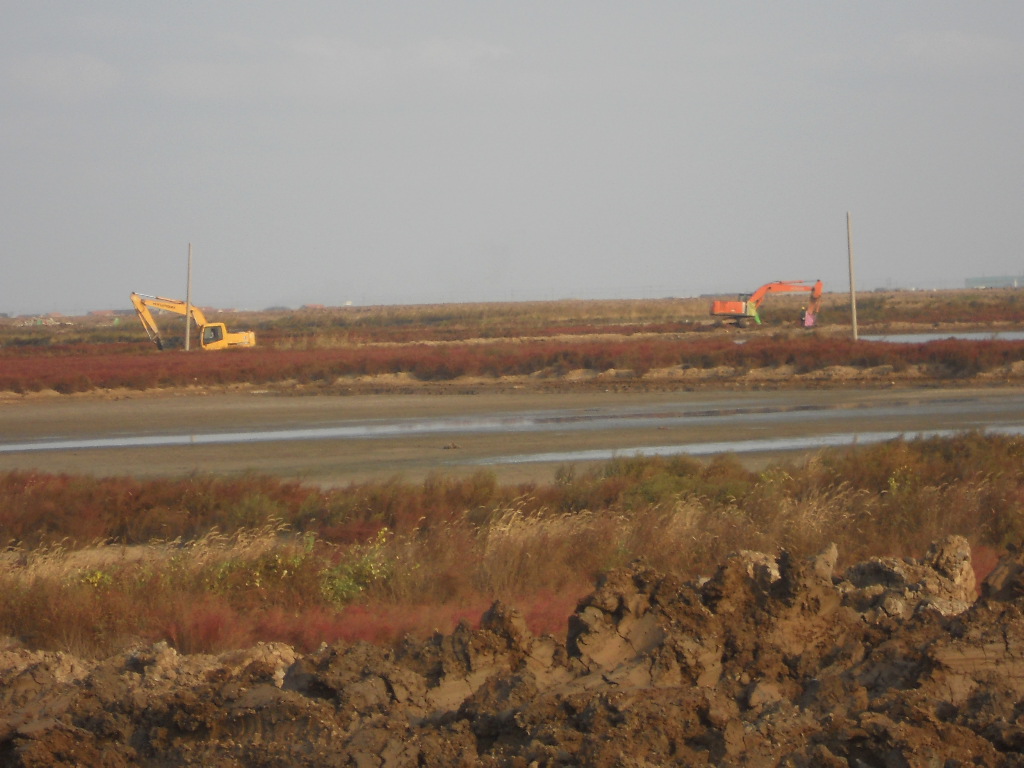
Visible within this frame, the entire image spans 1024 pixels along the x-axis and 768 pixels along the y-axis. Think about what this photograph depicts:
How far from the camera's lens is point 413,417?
29531 mm

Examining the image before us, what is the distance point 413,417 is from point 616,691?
23.9 meters

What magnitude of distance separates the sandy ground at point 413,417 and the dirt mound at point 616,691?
10.8 metres

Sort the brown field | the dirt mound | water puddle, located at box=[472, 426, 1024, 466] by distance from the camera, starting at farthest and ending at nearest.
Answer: water puddle, located at box=[472, 426, 1024, 466]
the brown field
the dirt mound

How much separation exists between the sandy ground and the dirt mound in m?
10.8

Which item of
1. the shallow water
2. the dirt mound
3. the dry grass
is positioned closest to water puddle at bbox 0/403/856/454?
the shallow water

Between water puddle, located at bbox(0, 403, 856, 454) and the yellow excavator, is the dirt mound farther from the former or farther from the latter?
the yellow excavator

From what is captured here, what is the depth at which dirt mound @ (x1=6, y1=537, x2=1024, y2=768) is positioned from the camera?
5047 millimetres

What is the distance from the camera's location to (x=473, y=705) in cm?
573

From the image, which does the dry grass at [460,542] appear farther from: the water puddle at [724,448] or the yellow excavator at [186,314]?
the yellow excavator at [186,314]

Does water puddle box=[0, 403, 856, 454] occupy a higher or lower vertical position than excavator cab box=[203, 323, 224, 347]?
lower

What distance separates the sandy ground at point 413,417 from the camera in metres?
20.5

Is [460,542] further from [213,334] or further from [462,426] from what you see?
[213,334]

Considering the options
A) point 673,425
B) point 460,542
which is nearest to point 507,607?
point 460,542

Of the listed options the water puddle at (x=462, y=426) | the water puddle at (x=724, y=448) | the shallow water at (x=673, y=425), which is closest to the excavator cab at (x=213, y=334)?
the shallow water at (x=673, y=425)
